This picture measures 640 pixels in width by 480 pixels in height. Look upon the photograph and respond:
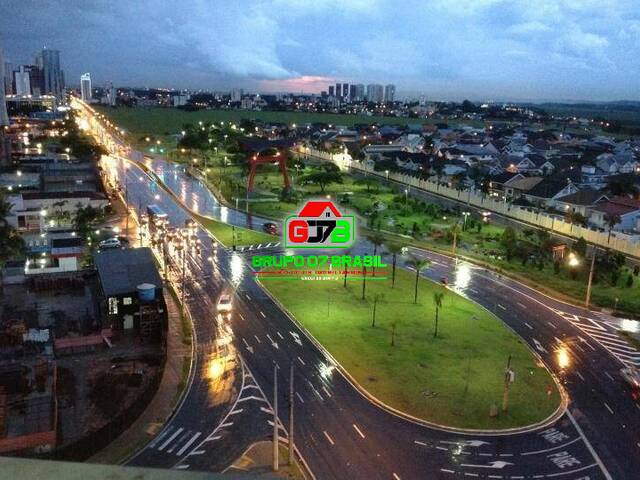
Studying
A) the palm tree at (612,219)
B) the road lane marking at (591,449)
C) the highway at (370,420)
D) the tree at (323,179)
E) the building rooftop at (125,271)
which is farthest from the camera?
the tree at (323,179)

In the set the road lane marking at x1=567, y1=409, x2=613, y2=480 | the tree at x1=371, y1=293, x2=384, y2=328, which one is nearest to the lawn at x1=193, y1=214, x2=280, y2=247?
the tree at x1=371, y1=293, x2=384, y2=328

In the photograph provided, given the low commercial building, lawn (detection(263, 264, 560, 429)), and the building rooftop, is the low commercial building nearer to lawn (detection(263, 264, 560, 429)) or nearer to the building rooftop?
the building rooftop

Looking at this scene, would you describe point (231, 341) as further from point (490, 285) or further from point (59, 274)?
point (490, 285)

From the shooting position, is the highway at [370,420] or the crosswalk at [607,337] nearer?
the highway at [370,420]

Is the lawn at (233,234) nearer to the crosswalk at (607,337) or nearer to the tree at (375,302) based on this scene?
the tree at (375,302)

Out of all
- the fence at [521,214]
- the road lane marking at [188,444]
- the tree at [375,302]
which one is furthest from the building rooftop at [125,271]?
the fence at [521,214]

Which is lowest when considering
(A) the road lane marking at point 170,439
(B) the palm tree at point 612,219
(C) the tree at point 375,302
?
(A) the road lane marking at point 170,439
